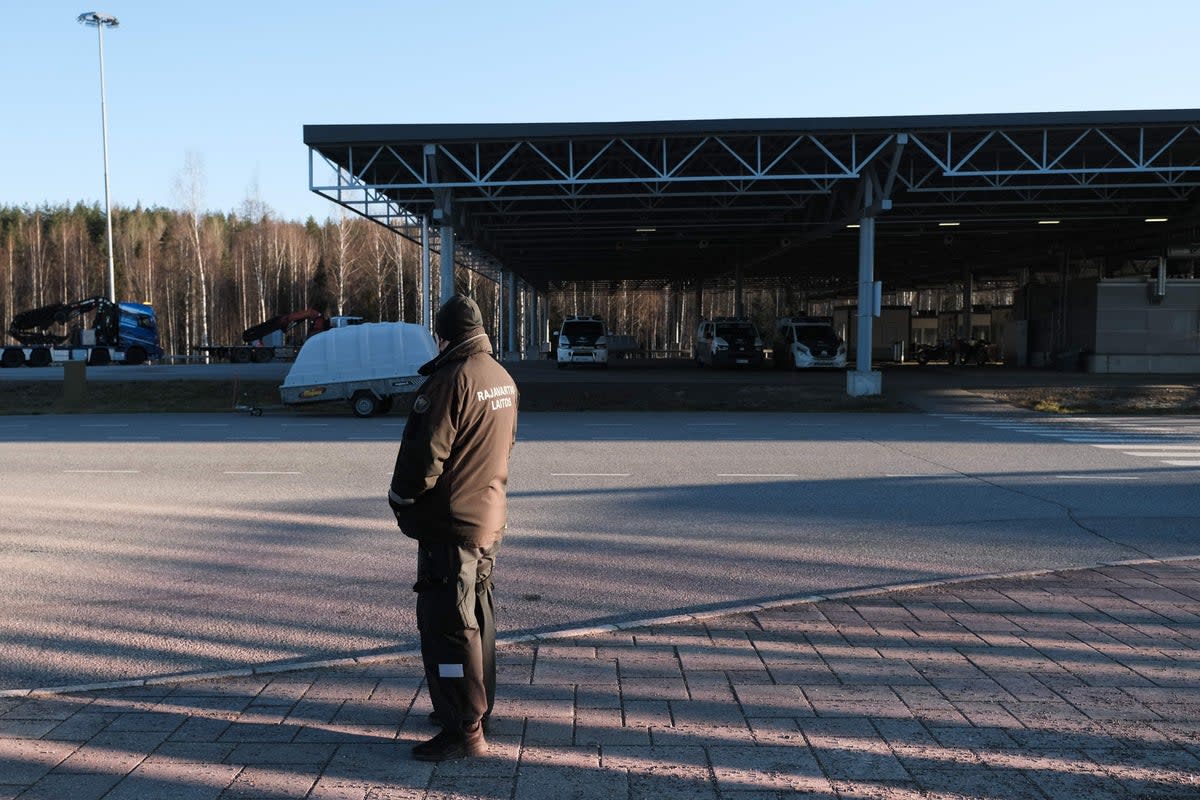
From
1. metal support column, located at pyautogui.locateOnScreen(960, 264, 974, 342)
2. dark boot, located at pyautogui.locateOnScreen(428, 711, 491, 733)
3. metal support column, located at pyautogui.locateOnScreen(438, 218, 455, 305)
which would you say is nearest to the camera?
dark boot, located at pyautogui.locateOnScreen(428, 711, 491, 733)

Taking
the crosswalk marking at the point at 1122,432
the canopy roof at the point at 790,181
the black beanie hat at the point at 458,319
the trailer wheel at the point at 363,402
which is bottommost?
the crosswalk marking at the point at 1122,432

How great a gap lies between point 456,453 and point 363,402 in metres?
19.5

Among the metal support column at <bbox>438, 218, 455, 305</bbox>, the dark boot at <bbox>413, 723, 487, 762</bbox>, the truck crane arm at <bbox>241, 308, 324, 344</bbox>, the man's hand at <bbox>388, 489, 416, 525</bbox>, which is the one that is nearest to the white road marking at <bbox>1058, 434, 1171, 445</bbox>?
the dark boot at <bbox>413, 723, 487, 762</bbox>

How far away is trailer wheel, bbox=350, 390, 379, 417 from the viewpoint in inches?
909

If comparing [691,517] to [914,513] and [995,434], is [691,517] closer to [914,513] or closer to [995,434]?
[914,513]

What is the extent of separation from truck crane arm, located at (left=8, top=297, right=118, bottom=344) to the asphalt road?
33063mm

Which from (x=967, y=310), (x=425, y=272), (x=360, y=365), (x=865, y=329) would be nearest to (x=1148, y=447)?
(x=865, y=329)

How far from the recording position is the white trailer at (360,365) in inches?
896

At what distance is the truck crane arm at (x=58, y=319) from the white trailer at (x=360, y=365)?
3000 cm

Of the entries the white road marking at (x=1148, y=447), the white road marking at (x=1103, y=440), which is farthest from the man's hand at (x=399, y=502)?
the white road marking at (x=1103, y=440)

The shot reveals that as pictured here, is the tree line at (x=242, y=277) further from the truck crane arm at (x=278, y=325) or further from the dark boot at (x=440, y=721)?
the dark boot at (x=440, y=721)

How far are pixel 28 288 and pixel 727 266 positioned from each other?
5979 cm

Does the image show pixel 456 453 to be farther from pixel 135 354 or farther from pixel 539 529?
pixel 135 354

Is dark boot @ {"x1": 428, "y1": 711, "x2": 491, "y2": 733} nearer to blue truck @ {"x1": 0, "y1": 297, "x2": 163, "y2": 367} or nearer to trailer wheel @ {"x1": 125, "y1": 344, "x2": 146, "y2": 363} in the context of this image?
blue truck @ {"x1": 0, "y1": 297, "x2": 163, "y2": 367}
